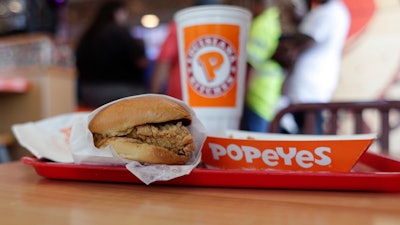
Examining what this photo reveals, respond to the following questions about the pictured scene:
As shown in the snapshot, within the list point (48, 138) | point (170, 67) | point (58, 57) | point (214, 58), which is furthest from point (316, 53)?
point (48, 138)

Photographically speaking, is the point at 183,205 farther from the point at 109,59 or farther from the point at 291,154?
the point at 109,59

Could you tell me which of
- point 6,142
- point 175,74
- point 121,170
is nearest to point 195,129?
point 121,170

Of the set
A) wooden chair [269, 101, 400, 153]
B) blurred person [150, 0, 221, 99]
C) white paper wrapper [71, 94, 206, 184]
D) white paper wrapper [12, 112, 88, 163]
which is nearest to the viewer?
white paper wrapper [71, 94, 206, 184]

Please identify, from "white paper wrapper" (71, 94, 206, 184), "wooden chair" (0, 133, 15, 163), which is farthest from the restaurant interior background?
"white paper wrapper" (71, 94, 206, 184)

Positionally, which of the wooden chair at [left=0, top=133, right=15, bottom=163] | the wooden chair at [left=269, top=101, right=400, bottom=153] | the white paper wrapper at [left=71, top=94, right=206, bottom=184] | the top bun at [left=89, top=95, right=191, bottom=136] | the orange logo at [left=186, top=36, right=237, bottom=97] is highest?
the orange logo at [left=186, top=36, right=237, bottom=97]

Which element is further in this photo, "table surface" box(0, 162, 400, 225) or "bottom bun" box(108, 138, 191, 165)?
"bottom bun" box(108, 138, 191, 165)

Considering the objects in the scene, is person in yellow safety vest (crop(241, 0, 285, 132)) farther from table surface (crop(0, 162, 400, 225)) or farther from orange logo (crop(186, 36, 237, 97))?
table surface (crop(0, 162, 400, 225))
